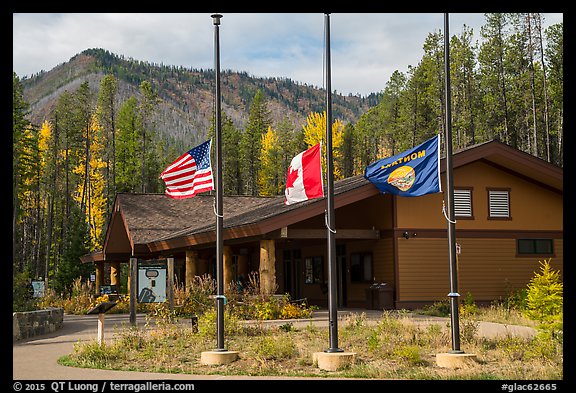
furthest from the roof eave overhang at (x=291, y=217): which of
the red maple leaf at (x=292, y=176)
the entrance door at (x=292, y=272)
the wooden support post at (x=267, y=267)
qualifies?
the entrance door at (x=292, y=272)

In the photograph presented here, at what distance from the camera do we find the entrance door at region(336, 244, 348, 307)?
31545 millimetres

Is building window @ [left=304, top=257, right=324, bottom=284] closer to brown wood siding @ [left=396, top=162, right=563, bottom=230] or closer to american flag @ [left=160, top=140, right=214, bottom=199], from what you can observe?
brown wood siding @ [left=396, top=162, right=563, bottom=230]

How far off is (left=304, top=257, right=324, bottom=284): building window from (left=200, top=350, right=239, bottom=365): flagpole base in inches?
725

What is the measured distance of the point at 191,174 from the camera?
17.2m

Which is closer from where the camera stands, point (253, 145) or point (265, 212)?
point (265, 212)

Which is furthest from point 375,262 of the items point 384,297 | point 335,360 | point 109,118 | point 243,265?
point 109,118

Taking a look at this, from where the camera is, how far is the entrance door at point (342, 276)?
31.5 m

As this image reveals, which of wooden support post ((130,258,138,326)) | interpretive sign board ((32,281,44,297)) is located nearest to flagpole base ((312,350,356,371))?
wooden support post ((130,258,138,326))

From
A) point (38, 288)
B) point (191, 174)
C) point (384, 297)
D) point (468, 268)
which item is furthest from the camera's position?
point (38, 288)

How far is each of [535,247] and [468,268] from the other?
3.30 metres

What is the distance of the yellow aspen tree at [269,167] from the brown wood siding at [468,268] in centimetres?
5328

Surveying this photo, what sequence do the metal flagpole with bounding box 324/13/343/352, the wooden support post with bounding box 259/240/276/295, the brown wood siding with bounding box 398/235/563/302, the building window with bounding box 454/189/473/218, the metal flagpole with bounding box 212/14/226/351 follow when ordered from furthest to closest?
1. the building window with bounding box 454/189/473/218
2. the brown wood siding with bounding box 398/235/563/302
3. the wooden support post with bounding box 259/240/276/295
4. the metal flagpole with bounding box 212/14/226/351
5. the metal flagpole with bounding box 324/13/343/352

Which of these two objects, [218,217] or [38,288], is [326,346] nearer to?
[218,217]

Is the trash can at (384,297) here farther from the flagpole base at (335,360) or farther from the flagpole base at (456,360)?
the flagpole base at (335,360)
